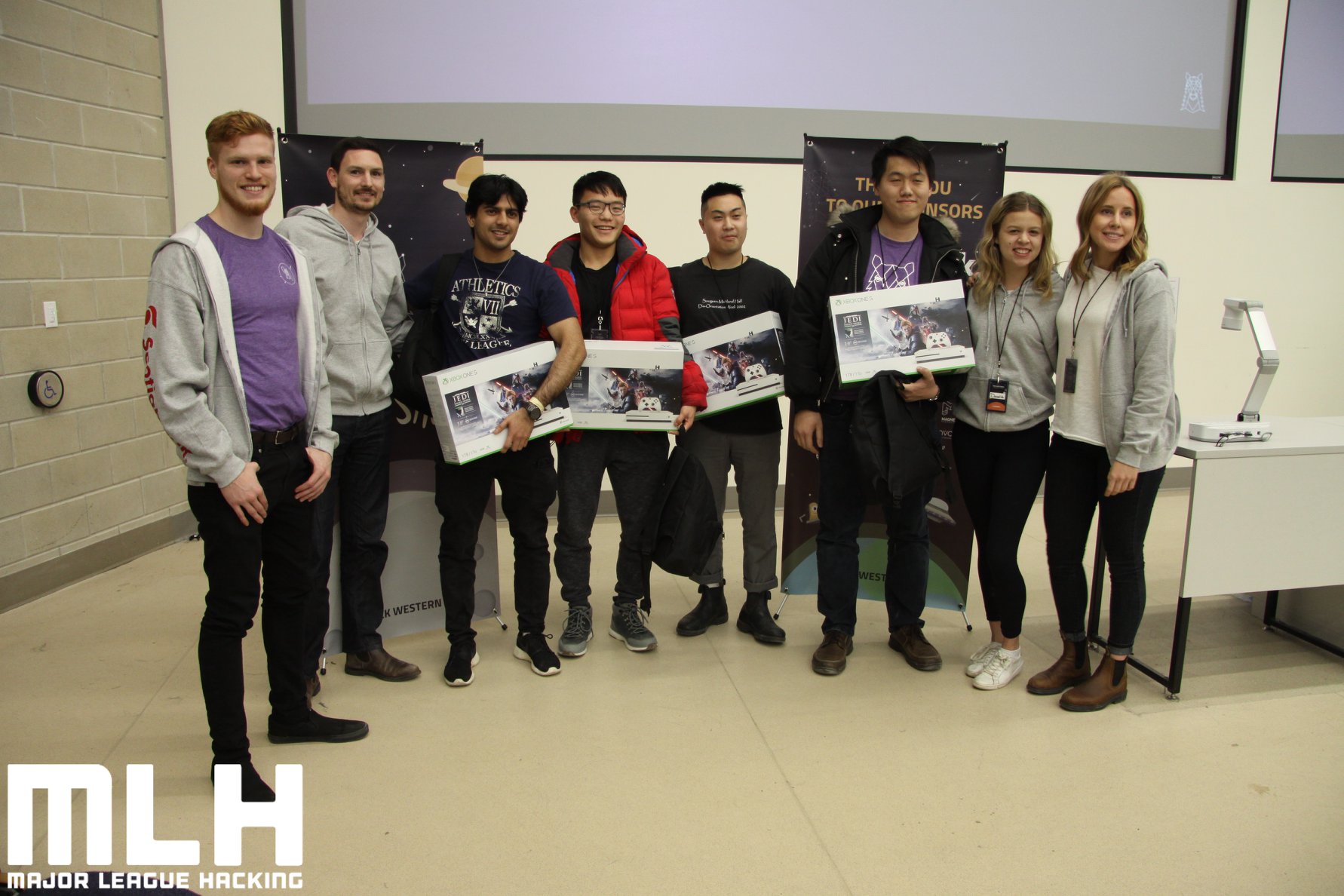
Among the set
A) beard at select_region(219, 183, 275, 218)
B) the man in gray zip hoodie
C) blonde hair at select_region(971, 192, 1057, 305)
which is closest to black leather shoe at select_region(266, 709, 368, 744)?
the man in gray zip hoodie

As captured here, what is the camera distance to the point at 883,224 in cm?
297

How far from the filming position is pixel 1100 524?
284 cm

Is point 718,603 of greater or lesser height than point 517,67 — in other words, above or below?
below

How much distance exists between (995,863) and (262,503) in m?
1.89

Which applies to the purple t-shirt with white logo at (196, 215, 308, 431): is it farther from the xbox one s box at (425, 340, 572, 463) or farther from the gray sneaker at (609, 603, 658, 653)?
the gray sneaker at (609, 603, 658, 653)

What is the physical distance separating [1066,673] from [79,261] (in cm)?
412

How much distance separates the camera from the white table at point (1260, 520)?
282cm

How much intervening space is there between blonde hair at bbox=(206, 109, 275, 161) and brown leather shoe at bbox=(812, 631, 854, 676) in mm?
2239

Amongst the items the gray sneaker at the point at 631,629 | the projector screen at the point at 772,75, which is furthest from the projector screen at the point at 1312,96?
the gray sneaker at the point at 631,629

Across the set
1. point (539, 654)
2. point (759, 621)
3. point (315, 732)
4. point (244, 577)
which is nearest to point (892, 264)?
point (759, 621)

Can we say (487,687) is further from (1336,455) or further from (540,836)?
(1336,455)

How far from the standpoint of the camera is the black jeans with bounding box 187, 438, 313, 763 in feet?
7.13

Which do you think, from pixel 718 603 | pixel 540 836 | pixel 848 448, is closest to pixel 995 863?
pixel 540 836

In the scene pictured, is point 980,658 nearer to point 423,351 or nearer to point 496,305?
point 496,305
